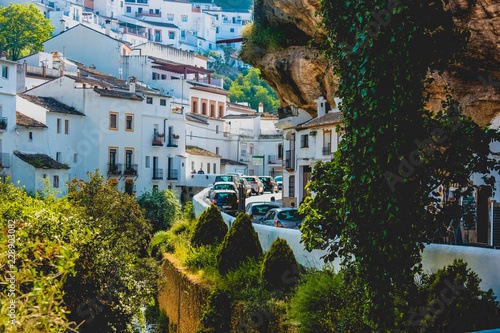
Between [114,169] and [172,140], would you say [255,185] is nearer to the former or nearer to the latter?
[114,169]

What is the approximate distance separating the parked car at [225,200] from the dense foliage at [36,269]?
1915 cm

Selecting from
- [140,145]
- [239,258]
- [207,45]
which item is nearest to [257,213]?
[239,258]

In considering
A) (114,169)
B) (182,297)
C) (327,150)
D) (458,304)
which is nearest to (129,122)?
(114,169)

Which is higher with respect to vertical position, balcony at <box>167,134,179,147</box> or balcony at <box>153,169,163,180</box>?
balcony at <box>167,134,179,147</box>

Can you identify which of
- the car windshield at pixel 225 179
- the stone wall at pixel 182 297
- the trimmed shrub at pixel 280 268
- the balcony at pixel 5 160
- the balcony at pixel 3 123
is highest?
the balcony at pixel 3 123

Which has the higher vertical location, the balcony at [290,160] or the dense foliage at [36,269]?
the balcony at [290,160]

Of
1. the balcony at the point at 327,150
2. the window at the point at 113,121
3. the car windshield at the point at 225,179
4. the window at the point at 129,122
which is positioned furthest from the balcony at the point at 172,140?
the balcony at the point at 327,150

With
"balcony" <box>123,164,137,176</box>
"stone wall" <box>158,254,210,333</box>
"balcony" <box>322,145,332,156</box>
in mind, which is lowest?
"stone wall" <box>158,254,210,333</box>

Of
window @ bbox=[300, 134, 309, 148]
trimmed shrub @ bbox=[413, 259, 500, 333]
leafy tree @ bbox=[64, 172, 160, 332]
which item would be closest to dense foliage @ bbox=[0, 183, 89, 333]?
leafy tree @ bbox=[64, 172, 160, 332]

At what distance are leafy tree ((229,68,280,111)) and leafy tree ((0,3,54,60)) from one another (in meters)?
30.3

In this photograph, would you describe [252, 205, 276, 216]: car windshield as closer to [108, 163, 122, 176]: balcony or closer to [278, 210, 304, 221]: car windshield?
[278, 210, 304, 221]: car windshield

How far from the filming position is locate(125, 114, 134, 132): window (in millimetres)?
61809

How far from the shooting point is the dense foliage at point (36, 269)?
30.1ft

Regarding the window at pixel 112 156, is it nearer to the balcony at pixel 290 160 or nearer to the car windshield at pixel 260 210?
the balcony at pixel 290 160
